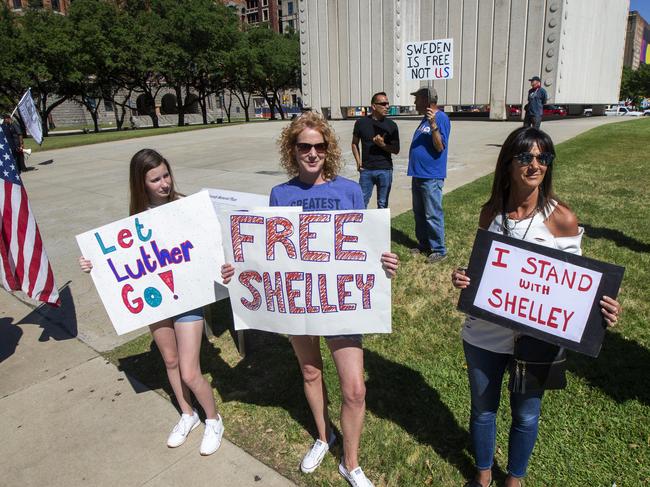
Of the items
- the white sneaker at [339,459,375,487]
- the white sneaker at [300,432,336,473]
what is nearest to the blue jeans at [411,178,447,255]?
the white sneaker at [300,432,336,473]

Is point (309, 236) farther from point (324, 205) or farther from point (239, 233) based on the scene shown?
point (239, 233)

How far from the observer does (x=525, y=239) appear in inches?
82.7

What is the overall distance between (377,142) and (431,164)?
0.90 meters

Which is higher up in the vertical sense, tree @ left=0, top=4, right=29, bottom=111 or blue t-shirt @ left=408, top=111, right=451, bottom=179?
tree @ left=0, top=4, right=29, bottom=111

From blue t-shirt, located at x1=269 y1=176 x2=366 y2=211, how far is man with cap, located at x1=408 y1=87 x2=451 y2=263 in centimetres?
301

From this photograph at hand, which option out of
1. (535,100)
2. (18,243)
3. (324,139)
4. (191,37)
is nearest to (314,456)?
(324,139)

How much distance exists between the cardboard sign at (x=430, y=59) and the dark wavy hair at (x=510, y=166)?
5704mm

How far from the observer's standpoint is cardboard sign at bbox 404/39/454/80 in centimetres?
727

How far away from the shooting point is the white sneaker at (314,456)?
2.65 m

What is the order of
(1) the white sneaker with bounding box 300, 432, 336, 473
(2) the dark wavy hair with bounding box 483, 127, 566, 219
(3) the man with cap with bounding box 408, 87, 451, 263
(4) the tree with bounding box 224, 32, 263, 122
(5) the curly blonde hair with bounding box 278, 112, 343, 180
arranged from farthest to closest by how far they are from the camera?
(4) the tree with bounding box 224, 32, 263, 122 → (3) the man with cap with bounding box 408, 87, 451, 263 → (1) the white sneaker with bounding box 300, 432, 336, 473 → (5) the curly blonde hair with bounding box 278, 112, 343, 180 → (2) the dark wavy hair with bounding box 483, 127, 566, 219

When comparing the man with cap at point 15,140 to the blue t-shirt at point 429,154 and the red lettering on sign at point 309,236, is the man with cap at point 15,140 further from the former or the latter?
the red lettering on sign at point 309,236

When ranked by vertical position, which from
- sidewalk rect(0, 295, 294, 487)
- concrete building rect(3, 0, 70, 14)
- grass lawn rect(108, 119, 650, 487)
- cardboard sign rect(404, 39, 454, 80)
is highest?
concrete building rect(3, 0, 70, 14)

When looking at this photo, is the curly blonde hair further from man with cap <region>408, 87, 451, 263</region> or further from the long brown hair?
man with cap <region>408, 87, 451, 263</region>

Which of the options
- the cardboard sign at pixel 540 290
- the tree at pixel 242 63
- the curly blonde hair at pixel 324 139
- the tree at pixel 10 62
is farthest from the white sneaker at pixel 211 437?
the tree at pixel 242 63
